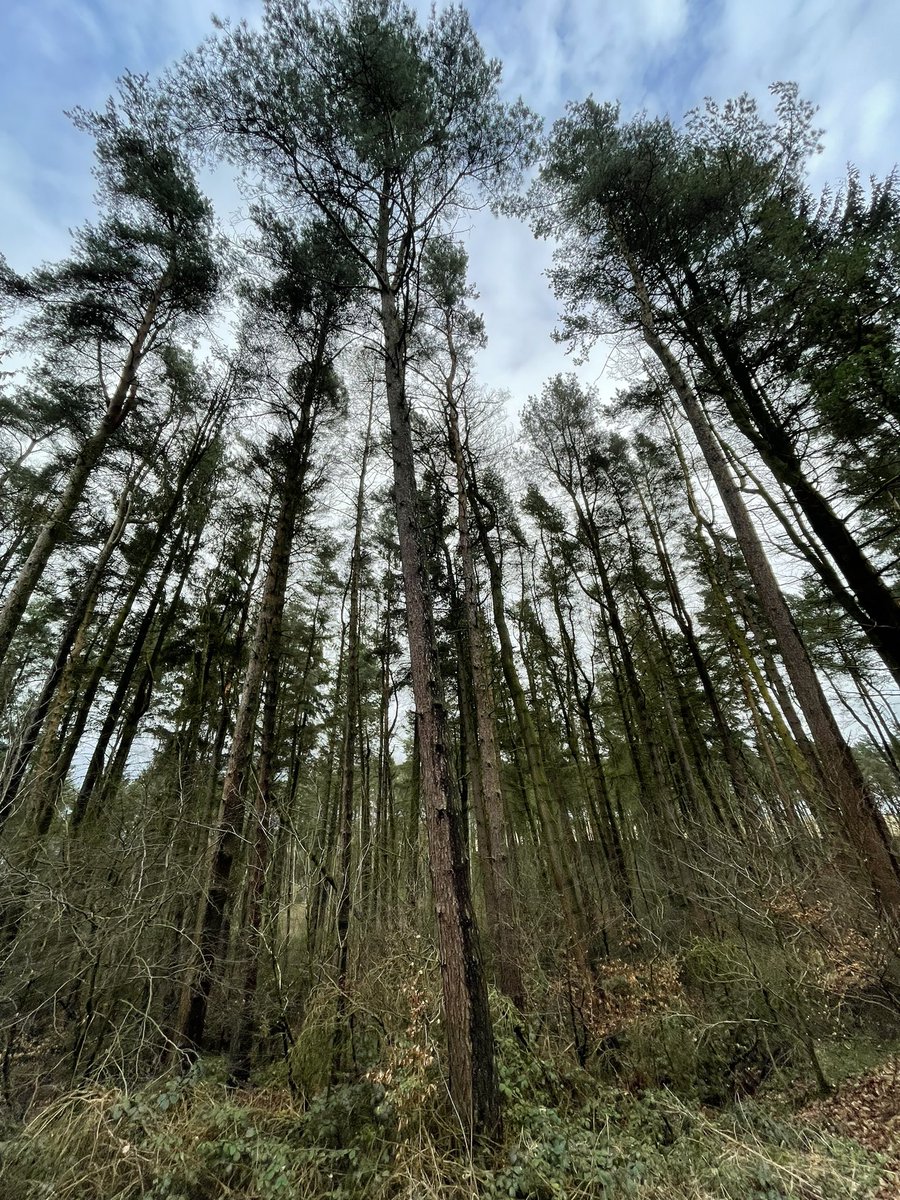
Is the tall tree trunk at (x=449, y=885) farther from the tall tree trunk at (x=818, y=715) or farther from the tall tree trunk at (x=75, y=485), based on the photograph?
the tall tree trunk at (x=75, y=485)

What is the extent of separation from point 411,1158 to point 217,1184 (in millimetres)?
1149

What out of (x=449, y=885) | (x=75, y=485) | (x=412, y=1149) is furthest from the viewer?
(x=75, y=485)

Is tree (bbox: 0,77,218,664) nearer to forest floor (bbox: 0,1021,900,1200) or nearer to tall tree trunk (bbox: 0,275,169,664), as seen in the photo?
tall tree trunk (bbox: 0,275,169,664)

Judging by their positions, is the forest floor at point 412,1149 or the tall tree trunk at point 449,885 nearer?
the forest floor at point 412,1149

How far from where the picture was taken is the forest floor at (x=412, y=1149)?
242 cm

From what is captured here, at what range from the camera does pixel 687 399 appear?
21.5 feet

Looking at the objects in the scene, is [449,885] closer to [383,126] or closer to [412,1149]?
[412,1149]

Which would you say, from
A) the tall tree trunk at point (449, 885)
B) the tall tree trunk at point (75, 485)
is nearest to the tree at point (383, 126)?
the tall tree trunk at point (449, 885)

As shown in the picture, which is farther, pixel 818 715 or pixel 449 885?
pixel 818 715

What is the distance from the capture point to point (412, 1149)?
105 inches

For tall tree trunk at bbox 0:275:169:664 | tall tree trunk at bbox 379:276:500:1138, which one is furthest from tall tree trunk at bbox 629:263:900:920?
tall tree trunk at bbox 0:275:169:664

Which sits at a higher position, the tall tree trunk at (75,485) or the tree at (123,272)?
the tree at (123,272)

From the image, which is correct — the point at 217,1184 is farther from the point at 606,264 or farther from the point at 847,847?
the point at 606,264

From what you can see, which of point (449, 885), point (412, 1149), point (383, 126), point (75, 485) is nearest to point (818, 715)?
point (449, 885)
